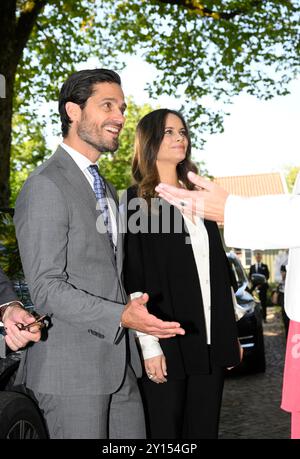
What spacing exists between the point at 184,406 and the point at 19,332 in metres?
1.34

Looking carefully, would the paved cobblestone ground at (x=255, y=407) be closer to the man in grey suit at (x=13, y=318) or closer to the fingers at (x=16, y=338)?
the man in grey suit at (x=13, y=318)

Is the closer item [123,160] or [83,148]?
[83,148]

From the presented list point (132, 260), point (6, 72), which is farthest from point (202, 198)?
point (6, 72)

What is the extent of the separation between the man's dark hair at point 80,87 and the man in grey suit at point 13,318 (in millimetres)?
753

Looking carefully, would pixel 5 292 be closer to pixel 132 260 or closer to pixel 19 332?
pixel 19 332

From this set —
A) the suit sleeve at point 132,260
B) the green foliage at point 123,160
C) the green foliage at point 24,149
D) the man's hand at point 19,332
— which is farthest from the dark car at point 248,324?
the green foliage at point 123,160

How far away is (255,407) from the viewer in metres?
8.02

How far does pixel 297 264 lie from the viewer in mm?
2617

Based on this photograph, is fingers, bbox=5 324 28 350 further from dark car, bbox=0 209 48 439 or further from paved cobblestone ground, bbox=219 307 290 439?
paved cobblestone ground, bbox=219 307 290 439

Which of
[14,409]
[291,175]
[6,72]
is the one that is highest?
[291,175]

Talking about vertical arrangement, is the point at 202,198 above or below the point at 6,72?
below

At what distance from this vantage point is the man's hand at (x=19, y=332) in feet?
9.05

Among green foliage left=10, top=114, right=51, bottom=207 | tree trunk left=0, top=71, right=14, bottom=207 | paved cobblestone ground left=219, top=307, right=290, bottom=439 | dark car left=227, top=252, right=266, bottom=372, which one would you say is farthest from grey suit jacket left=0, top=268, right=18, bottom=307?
green foliage left=10, top=114, right=51, bottom=207
